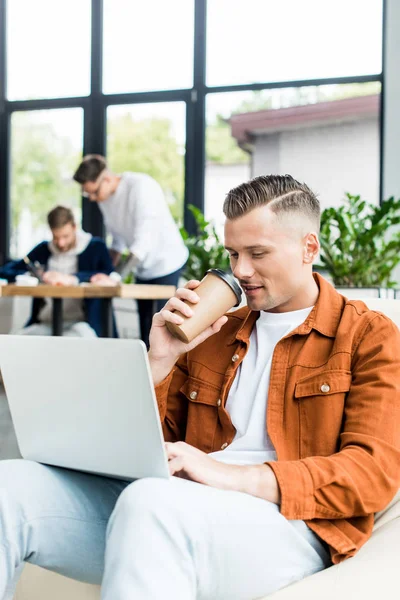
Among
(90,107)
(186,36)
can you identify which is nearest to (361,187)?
(186,36)

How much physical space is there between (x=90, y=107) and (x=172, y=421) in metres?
5.19

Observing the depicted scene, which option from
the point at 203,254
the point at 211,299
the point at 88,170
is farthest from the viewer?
the point at 203,254

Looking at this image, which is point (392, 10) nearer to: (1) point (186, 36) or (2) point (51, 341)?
(1) point (186, 36)

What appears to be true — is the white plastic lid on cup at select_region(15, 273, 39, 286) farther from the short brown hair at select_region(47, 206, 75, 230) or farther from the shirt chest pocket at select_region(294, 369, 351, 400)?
the shirt chest pocket at select_region(294, 369, 351, 400)

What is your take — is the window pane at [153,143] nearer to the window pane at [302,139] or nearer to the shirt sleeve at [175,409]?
the window pane at [302,139]

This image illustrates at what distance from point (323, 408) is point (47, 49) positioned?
19.6 ft

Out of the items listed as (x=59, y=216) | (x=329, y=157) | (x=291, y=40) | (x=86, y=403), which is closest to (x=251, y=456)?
(x=86, y=403)

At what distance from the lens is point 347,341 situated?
1313 mm

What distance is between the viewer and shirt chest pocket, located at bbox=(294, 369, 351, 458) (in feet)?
4.15

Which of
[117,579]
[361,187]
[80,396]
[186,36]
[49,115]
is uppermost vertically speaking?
[186,36]

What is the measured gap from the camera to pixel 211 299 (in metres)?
1.27

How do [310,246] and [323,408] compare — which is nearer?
[323,408]

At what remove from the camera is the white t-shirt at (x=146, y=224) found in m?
4.39

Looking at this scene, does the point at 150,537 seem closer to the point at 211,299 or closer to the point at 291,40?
the point at 211,299
